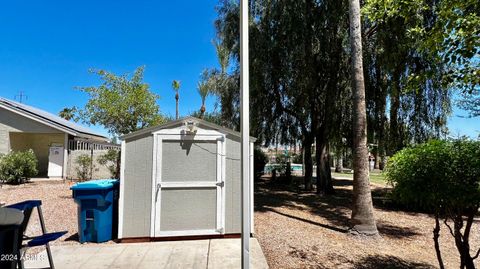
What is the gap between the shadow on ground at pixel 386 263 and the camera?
4.99 metres

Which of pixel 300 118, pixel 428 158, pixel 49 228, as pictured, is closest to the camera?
pixel 428 158

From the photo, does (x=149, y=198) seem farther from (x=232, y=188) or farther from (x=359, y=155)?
(x=359, y=155)

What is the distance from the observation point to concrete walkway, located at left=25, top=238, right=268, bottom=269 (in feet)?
15.3

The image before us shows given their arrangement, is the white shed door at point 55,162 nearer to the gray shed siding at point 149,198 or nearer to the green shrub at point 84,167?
the green shrub at point 84,167

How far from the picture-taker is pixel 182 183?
599cm

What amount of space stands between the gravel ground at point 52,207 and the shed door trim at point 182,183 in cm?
159

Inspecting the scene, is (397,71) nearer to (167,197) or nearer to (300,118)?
(300,118)

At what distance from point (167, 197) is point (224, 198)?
1.09 m

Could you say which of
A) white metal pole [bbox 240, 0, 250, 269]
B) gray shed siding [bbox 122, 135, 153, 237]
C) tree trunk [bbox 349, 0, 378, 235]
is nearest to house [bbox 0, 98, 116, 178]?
gray shed siding [bbox 122, 135, 153, 237]

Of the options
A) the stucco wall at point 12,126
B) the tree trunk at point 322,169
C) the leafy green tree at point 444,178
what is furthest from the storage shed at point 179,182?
the stucco wall at point 12,126

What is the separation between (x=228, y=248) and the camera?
544 centimetres

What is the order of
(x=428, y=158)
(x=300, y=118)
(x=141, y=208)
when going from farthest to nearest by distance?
1. (x=300, y=118)
2. (x=141, y=208)
3. (x=428, y=158)

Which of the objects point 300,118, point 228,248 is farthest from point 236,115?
point 228,248

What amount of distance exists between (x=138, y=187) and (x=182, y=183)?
820mm
